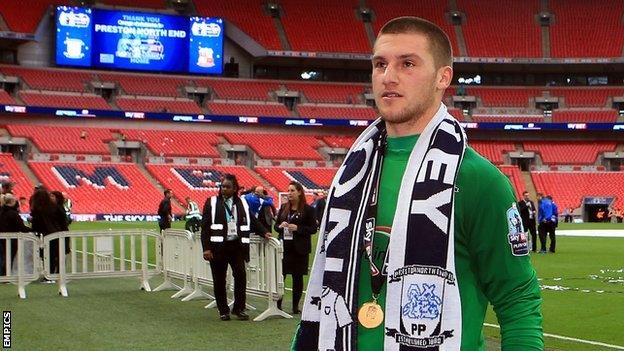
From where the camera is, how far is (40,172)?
53.3 meters

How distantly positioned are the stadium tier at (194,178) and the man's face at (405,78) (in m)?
49.6

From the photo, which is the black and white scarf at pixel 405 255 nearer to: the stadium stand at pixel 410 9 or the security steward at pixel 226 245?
the security steward at pixel 226 245

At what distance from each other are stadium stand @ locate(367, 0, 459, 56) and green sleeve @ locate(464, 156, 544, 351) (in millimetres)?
70739

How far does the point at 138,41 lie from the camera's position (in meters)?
64.8

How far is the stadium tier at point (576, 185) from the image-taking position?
60.2m

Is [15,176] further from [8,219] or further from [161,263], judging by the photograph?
[161,263]

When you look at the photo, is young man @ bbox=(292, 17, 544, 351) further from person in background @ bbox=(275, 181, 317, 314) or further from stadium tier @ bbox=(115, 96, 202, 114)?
stadium tier @ bbox=(115, 96, 202, 114)

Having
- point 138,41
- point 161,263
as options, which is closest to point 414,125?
point 161,263

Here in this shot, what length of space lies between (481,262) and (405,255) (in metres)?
0.27

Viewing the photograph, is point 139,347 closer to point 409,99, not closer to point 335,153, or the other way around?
point 409,99

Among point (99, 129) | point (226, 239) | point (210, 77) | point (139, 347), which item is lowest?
point (139, 347)

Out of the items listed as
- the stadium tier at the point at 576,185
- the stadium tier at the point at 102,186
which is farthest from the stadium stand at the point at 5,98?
the stadium tier at the point at 576,185

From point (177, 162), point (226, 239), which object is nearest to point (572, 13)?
point (177, 162)

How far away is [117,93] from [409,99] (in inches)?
2535
